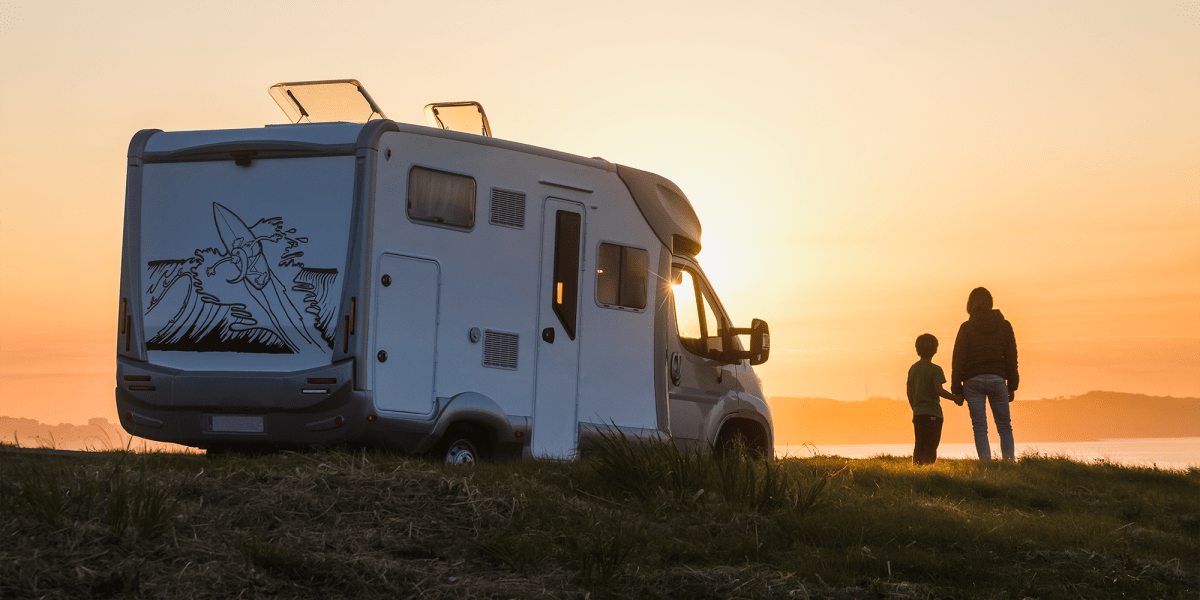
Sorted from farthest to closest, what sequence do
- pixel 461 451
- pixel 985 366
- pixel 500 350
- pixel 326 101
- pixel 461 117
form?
pixel 985 366 < pixel 461 117 < pixel 326 101 < pixel 500 350 < pixel 461 451

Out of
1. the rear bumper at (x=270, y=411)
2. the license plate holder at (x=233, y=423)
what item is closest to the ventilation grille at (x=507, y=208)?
the rear bumper at (x=270, y=411)

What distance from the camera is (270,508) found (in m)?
5.79

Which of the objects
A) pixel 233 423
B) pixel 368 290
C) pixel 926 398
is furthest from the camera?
pixel 926 398

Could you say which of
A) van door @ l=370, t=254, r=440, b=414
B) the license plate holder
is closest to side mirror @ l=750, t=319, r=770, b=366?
van door @ l=370, t=254, r=440, b=414

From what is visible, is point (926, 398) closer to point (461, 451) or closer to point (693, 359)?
point (693, 359)

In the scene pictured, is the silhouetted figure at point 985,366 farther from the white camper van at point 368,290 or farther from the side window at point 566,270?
the side window at point 566,270

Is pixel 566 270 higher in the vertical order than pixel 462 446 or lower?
higher

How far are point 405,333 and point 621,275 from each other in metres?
2.26

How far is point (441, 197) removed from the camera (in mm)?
8594

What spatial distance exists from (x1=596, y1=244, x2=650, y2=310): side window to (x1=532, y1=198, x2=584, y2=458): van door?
27 centimetres

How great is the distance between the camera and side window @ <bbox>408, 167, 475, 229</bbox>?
27.7 ft

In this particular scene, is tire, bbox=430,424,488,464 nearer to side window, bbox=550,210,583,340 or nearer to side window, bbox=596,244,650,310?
side window, bbox=550,210,583,340

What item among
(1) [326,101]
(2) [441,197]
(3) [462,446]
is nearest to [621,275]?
(2) [441,197]

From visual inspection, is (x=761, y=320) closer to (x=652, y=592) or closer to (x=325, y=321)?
(x=325, y=321)
